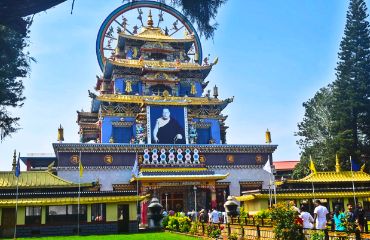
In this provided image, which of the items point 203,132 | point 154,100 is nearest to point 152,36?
point 154,100

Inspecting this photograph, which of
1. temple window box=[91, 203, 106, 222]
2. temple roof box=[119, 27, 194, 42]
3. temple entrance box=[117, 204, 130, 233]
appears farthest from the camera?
temple roof box=[119, 27, 194, 42]

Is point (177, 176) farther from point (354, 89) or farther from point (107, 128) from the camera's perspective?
point (354, 89)

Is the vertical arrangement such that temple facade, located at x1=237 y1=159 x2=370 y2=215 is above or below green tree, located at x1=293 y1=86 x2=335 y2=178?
below

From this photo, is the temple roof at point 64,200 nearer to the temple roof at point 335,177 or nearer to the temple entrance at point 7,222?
the temple entrance at point 7,222

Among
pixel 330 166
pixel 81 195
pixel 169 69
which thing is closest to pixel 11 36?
pixel 81 195

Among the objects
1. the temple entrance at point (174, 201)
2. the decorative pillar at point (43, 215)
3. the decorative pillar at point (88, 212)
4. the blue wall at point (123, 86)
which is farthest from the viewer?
the blue wall at point (123, 86)

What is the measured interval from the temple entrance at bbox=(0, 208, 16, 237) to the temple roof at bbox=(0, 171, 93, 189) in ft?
5.80

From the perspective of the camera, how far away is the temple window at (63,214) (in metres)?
26.1

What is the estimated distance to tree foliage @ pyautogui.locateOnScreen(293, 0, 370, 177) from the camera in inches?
1564

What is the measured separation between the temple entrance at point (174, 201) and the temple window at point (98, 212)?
7659 mm

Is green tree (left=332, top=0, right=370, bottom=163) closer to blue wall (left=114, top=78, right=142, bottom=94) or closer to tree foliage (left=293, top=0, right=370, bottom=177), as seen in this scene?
tree foliage (left=293, top=0, right=370, bottom=177)

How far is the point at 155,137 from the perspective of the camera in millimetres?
37906

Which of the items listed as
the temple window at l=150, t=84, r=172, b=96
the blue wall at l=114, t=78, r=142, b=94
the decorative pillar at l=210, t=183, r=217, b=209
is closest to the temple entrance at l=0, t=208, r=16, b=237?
the decorative pillar at l=210, t=183, r=217, b=209

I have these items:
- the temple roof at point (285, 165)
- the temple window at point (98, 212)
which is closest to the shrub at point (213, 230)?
the temple window at point (98, 212)
